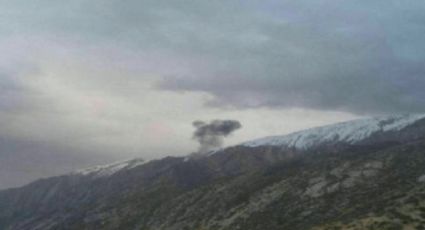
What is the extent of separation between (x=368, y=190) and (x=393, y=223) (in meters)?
66.1

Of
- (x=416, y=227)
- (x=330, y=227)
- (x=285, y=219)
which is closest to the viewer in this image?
(x=416, y=227)

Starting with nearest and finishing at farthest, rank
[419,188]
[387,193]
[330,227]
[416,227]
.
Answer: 1. [416,227]
2. [330,227]
3. [419,188]
4. [387,193]

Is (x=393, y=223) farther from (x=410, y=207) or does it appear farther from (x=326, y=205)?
(x=326, y=205)

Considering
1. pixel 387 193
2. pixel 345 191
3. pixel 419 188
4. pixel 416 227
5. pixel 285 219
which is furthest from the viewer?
pixel 345 191

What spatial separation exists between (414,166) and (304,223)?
199 ft

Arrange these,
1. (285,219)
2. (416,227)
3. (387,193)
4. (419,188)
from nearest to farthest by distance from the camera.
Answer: (416,227) < (419,188) < (387,193) < (285,219)

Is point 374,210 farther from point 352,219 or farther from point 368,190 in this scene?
point 368,190

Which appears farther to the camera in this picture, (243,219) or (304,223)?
(243,219)

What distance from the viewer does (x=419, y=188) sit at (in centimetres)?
13812

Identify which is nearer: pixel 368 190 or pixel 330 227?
pixel 330 227

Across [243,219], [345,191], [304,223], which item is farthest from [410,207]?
[243,219]

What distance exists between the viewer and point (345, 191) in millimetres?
193750

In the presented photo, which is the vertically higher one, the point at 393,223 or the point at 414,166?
the point at 414,166

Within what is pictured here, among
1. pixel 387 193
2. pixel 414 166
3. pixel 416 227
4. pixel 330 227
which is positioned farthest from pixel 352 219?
pixel 414 166
